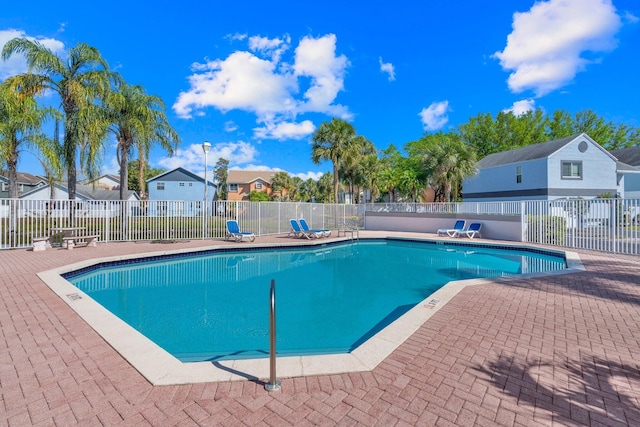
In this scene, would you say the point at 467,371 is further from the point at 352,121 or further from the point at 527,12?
the point at 352,121

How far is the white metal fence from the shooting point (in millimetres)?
11523

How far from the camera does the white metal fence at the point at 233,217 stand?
1152 centimetres

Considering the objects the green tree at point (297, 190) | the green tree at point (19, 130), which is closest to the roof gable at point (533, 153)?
the green tree at point (297, 190)

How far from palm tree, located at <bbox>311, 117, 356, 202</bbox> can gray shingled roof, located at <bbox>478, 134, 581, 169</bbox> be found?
51.4 feet

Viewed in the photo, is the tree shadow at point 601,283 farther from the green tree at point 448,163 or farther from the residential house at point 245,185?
the residential house at point 245,185

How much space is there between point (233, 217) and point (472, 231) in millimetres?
13200

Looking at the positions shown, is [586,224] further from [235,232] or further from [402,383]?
[235,232]

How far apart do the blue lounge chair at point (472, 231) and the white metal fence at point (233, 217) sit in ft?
2.53

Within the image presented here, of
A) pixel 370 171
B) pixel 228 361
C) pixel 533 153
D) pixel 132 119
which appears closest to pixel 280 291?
pixel 228 361

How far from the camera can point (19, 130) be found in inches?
496

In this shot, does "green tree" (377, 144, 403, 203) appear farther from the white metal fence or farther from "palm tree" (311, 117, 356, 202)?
the white metal fence

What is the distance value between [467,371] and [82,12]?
16995 millimetres

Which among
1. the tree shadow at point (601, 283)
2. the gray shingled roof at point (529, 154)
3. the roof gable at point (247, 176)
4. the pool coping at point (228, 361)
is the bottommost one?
the tree shadow at point (601, 283)

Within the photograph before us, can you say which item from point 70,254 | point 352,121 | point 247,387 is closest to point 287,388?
A: point 247,387
